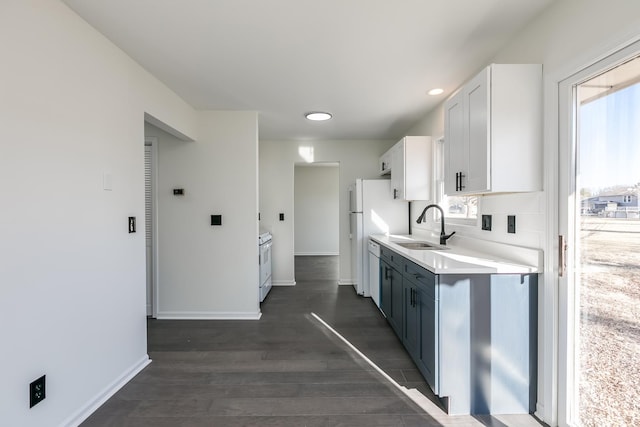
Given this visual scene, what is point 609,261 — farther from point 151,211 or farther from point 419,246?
point 151,211

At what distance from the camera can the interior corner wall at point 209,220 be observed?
11.5ft

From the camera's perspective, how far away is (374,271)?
3.89 metres

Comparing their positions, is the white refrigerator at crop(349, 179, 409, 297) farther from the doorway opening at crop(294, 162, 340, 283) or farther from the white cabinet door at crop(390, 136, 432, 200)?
the doorway opening at crop(294, 162, 340, 283)

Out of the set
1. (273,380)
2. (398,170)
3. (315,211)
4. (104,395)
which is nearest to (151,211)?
(104,395)

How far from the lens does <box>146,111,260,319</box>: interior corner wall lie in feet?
11.5

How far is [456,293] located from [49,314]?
2316 mm

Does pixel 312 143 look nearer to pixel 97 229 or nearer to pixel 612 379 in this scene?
pixel 97 229

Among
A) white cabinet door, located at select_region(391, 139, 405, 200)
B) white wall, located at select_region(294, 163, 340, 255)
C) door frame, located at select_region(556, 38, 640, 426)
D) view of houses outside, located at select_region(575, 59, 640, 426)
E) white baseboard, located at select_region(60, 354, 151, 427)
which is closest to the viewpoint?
view of houses outside, located at select_region(575, 59, 640, 426)

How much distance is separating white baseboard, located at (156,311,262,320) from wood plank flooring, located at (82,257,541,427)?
0.37ft

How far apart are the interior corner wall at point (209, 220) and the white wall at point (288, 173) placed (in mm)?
1468

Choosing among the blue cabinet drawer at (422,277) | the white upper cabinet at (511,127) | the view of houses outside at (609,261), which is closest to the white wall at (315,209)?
the blue cabinet drawer at (422,277)

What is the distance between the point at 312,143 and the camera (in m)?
5.03

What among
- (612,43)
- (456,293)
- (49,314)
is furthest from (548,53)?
(49,314)

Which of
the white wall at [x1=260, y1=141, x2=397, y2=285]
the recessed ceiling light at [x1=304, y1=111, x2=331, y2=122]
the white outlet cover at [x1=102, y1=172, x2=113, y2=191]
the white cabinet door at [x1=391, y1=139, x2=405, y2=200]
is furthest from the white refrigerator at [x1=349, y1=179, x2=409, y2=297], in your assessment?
the white outlet cover at [x1=102, y1=172, x2=113, y2=191]
